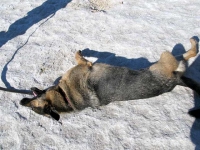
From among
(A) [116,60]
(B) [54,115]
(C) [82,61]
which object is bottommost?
(B) [54,115]

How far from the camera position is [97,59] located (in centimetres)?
630

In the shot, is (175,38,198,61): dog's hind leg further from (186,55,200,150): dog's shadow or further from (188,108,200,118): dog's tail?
(188,108,200,118): dog's tail

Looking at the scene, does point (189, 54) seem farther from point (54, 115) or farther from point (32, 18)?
point (32, 18)

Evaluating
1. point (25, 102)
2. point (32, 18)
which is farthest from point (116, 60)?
point (32, 18)

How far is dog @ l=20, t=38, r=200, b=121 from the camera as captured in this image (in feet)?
16.0

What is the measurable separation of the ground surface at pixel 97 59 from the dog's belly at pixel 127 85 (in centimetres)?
→ 52

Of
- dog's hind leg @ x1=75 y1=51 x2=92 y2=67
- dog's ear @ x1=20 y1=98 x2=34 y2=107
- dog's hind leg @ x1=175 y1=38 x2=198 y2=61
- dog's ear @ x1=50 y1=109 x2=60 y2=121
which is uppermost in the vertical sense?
dog's hind leg @ x1=175 y1=38 x2=198 y2=61

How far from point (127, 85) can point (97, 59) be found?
164 cm

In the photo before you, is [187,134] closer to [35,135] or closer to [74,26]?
[35,135]

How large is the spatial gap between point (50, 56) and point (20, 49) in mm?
879

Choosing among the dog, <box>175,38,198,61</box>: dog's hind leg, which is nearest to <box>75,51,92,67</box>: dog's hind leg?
the dog

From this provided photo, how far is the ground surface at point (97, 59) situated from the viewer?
5.01 m

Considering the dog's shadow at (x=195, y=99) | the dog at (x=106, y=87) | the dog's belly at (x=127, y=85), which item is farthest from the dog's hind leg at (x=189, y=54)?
the dog's belly at (x=127, y=85)

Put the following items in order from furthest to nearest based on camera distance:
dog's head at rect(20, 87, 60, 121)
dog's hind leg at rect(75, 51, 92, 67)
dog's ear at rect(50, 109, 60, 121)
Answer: dog's hind leg at rect(75, 51, 92, 67)
dog's head at rect(20, 87, 60, 121)
dog's ear at rect(50, 109, 60, 121)
